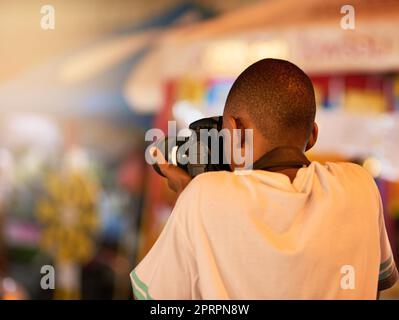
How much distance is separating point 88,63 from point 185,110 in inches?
23.6

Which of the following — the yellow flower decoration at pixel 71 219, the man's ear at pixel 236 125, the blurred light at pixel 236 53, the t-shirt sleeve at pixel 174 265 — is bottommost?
the yellow flower decoration at pixel 71 219

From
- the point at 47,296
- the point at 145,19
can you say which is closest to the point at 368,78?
the point at 145,19

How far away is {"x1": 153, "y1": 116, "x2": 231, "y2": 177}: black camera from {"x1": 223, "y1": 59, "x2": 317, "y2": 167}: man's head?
0.14 feet

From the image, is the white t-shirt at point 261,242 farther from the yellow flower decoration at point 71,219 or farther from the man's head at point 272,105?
the yellow flower decoration at point 71,219

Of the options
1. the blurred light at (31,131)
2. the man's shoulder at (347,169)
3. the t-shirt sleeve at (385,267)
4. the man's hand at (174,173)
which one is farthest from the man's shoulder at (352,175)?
the blurred light at (31,131)

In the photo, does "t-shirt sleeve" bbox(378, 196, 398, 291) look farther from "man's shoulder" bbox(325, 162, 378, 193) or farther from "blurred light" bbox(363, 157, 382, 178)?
"blurred light" bbox(363, 157, 382, 178)

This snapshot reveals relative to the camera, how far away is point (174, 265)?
1.09 metres

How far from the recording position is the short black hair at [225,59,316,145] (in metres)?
1.13

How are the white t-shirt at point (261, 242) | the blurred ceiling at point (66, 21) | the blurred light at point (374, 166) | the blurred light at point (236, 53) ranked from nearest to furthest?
the white t-shirt at point (261, 242)
the blurred light at point (374, 166)
the blurred light at point (236, 53)
the blurred ceiling at point (66, 21)

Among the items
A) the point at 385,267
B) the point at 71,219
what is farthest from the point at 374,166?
the point at 385,267

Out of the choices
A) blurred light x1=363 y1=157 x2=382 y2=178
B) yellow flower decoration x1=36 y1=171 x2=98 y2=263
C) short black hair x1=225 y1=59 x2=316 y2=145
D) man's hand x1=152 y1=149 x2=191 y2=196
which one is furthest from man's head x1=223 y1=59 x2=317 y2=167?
yellow flower decoration x1=36 y1=171 x2=98 y2=263

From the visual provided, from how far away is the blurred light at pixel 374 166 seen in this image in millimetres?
3346

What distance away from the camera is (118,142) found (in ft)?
11.8

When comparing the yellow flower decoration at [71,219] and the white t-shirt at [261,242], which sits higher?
the white t-shirt at [261,242]
